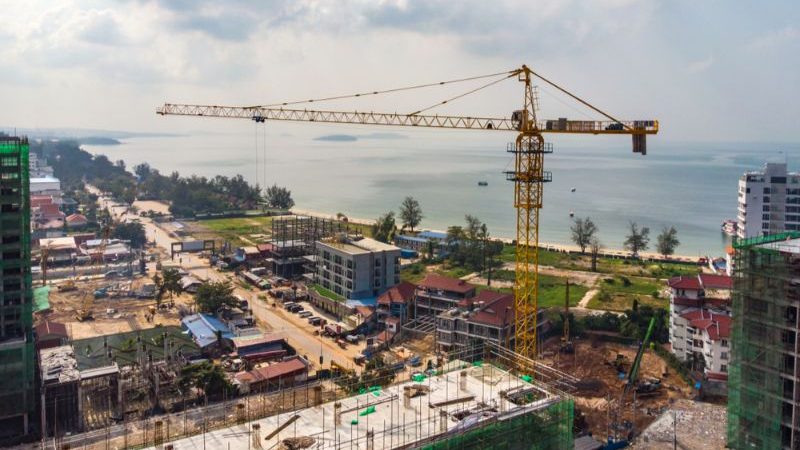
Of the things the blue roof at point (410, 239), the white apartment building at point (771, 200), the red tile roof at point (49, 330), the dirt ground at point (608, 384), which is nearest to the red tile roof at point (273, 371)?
the red tile roof at point (49, 330)

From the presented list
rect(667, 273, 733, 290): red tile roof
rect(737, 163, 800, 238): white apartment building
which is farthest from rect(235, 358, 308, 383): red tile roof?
rect(737, 163, 800, 238): white apartment building

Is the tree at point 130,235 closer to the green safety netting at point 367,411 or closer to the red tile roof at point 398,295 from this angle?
the red tile roof at point 398,295

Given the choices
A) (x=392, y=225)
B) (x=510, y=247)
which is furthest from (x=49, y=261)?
(x=510, y=247)

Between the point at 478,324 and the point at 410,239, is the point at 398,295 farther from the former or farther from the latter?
the point at 410,239

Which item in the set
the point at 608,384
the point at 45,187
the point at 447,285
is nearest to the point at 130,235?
the point at 45,187

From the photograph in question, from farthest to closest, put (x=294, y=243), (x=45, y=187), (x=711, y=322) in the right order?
(x=45, y=187) → (x=294, y=243) → (x=711, y=322)

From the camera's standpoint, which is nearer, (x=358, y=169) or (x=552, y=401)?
(x=552, y=401)

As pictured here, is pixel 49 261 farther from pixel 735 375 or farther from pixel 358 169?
pixel 358 169
